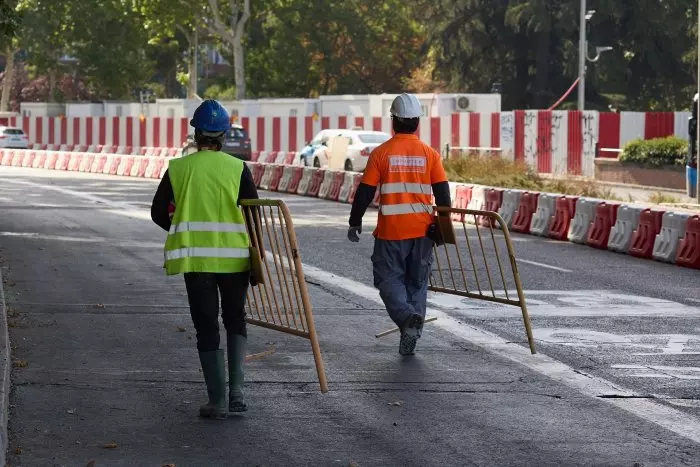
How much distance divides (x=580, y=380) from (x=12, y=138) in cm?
6936

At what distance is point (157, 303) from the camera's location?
555 inches

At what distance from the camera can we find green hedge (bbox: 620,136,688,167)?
3922 cm

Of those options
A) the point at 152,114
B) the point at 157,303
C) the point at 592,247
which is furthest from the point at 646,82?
the point at 157,303

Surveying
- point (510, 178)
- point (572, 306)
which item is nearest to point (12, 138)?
point (510, 178)

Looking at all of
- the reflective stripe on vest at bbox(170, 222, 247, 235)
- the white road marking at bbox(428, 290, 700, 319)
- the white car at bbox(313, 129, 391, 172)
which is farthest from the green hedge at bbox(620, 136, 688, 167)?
the reflective stripe on vest at bbox(170, 222, 247, 235)

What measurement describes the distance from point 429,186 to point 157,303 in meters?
3.82

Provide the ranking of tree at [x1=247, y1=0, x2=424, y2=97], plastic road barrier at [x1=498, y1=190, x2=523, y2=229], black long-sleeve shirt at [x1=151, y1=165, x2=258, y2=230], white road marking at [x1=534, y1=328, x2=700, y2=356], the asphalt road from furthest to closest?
tree at [x1=247, y1=0, x2=424, y2=97]
plastic road barrier at [x1=498, y1=190, x2=523, y2=229]
white road marking at [x1=534, y1=328, x2=700, y2=356]
black long-sleeve shirt at [x1=151, y1=165, x2=258, y2=230]
the asphalt road

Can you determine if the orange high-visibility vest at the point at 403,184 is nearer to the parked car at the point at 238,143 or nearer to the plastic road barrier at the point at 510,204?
the plastic road barrier at the point at 510,204

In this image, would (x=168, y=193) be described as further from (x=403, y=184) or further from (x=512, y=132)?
(x=512, y=132)

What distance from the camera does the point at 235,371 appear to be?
8.74 m

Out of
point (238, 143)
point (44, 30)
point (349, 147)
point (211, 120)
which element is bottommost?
point (238, 143)

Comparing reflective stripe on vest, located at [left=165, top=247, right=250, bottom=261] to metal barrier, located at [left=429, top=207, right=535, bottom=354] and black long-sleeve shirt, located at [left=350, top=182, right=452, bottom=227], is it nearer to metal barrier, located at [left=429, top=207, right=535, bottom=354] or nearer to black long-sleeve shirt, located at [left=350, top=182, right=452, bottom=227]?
metal barrier, located at [left=429, top=207, right=535, bottom=354]

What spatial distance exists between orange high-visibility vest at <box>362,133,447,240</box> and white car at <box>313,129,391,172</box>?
107 ft

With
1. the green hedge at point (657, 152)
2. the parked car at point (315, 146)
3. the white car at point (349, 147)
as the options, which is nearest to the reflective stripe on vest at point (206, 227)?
the green hedge at point (657, 152)
